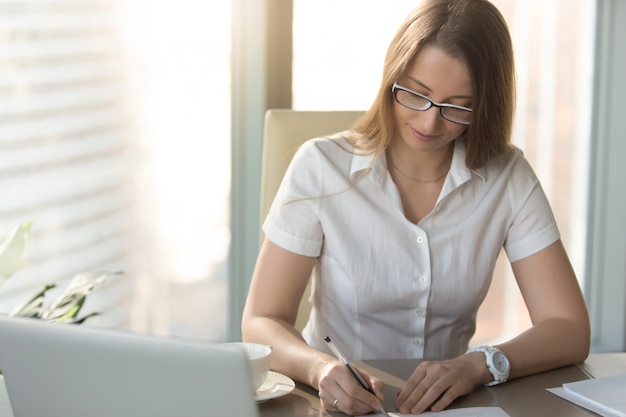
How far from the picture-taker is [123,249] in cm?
267

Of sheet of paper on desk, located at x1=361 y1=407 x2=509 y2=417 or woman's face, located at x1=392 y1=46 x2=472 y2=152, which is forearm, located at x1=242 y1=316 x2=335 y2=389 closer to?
sheet of paper on desk, located at x1=361 y1=407 x2=509 y2=417

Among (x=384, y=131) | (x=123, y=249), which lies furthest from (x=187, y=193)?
(x=384, y=131)

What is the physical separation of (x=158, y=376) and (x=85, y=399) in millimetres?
101

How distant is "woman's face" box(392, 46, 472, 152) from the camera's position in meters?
1.63

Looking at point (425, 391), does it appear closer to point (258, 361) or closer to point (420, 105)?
point (258, 361)

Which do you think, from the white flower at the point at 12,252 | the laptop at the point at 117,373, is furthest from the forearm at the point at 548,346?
the white flower at the point at 12,252

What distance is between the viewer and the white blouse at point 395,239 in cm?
175

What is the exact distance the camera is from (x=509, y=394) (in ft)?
4.47

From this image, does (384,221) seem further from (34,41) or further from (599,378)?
(34,41)

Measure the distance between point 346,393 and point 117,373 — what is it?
0.46 meters

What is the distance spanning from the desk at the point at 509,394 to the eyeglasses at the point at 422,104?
1.55ft

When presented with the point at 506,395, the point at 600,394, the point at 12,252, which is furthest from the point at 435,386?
the point at 12,252

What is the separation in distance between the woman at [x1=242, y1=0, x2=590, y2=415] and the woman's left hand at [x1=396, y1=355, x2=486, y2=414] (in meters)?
0.24

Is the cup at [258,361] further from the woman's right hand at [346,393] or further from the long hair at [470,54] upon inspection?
the long hair at [470,54]
